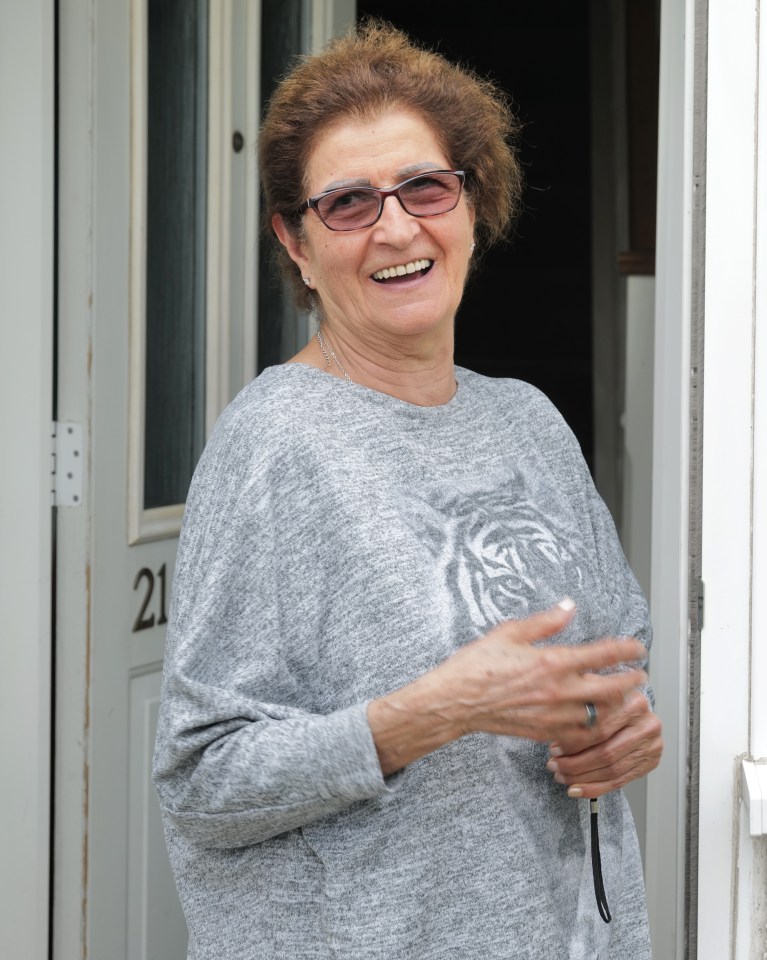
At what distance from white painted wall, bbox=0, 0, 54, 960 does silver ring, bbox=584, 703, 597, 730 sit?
1078 mm

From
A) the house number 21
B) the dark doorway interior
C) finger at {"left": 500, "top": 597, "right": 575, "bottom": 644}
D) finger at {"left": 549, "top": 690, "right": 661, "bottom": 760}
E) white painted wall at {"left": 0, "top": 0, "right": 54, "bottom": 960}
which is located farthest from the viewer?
the dark doorway interior

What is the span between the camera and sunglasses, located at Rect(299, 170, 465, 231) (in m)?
1.31

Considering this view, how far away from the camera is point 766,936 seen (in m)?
1.48

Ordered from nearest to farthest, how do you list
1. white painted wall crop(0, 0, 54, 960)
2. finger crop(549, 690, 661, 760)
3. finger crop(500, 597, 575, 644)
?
1. finger crop(500, 597, 575, 644)
2. finger crop(549, 690, 661, 760)
3. white painted wall crop(0, 0, 54, 960)

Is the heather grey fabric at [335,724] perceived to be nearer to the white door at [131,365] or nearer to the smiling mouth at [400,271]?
the smiling mouth at [400,271]

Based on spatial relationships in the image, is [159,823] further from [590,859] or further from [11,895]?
[590,859]

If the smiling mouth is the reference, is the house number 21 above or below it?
below

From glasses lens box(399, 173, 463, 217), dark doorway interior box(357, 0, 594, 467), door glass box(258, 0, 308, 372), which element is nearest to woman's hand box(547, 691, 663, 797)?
glasses lens box(399, 173, 463, 217)

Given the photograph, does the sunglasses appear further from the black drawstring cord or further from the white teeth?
the black drawstring cord

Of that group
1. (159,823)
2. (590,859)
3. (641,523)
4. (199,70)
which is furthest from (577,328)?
(590,859)

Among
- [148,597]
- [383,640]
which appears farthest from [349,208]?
[148,597]

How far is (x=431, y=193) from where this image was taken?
1.36 m

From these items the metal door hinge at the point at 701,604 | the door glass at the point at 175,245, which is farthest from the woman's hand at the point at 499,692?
the door glass at the point at 175,245

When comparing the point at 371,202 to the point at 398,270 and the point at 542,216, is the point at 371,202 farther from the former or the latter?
the point at 542,216
